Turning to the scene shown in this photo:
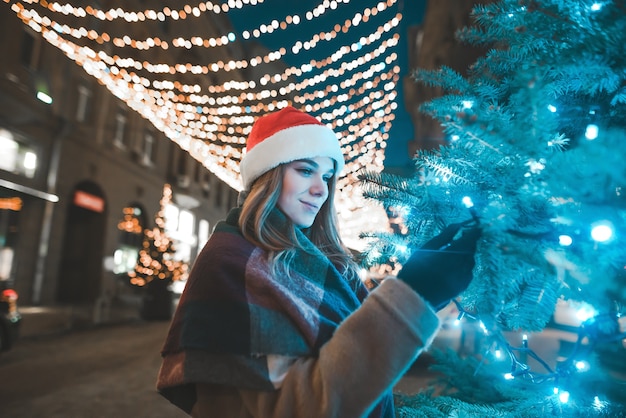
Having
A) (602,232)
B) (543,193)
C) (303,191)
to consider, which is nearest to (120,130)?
(303,191)

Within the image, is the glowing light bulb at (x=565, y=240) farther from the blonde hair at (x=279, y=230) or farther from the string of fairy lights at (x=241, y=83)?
the string of fairy lights at (x=241, y=83)

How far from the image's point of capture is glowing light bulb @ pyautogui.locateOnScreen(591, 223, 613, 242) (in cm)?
97

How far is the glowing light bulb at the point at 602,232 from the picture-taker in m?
0.97

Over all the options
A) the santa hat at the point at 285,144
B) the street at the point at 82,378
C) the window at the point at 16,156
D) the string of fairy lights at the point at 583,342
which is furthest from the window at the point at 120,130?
the string of fairy lights at the point at 583,342

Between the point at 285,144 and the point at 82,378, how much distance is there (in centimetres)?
631

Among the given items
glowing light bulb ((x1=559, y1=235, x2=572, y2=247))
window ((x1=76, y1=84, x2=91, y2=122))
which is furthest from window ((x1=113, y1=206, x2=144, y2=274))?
glowing light bulb ((x1=559, y1=235, x2=572, y2=247))

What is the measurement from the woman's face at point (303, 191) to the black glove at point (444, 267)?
70 centimetres

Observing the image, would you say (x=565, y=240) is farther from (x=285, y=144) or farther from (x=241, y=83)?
(x=241, y=83)

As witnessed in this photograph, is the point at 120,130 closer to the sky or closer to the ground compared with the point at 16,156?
closer to the sky

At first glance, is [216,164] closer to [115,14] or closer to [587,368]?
[115,14]

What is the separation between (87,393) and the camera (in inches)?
218

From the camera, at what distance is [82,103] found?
15.0m

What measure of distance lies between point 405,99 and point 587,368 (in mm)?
32329

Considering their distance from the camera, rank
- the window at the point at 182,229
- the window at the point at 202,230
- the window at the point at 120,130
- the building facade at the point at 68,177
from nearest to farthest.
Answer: the building facade at the point at 68,177 < the window at the point at 120,130 < the window at the point at 182,229 < the window at the point at 202,230
